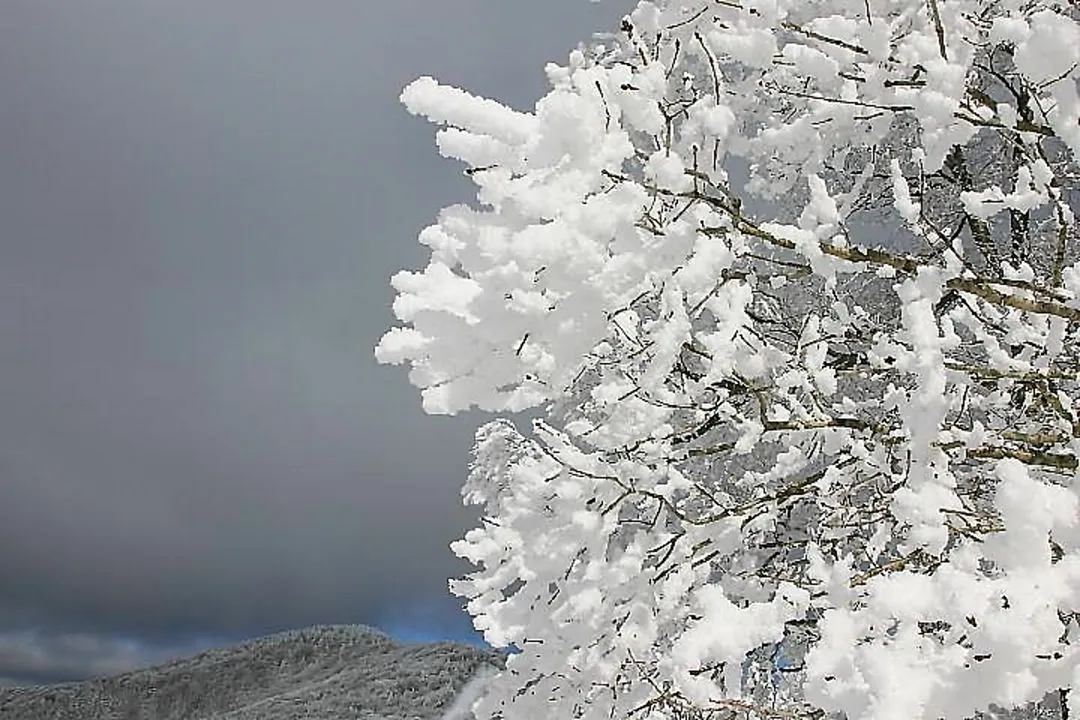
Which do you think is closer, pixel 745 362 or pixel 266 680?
pixel 745 362

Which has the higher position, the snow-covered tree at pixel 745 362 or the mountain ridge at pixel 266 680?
the mountain ridge at pixel 266 680

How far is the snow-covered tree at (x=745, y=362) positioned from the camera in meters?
2.03

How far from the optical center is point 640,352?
2898 millimetres

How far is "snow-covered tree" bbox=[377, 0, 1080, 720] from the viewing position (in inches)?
79.8

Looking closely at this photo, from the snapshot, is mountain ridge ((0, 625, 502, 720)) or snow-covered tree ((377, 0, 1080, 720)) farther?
mountain ridge ((0, 625, 502, 720))

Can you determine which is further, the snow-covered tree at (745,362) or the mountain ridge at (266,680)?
the mountain ridge at (266,680)

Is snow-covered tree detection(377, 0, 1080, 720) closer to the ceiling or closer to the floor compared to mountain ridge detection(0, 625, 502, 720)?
closer to the floor

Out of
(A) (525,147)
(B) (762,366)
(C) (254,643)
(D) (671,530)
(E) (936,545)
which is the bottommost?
(E) (936,545)

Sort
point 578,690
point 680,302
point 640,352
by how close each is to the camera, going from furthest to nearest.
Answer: point 578,690, point 640,352, point 680,302

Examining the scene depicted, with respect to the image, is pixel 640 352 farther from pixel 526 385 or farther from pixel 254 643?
pixel 254 643

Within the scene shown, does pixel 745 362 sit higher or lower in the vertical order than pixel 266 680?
lower

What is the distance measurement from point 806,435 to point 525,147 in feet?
6.09

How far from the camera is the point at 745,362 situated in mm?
3143

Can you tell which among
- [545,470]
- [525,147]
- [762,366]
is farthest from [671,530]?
[525,147]
